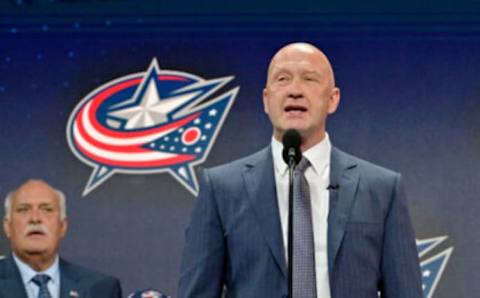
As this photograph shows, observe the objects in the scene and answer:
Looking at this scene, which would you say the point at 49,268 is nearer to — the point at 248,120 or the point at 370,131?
the point at 248,120

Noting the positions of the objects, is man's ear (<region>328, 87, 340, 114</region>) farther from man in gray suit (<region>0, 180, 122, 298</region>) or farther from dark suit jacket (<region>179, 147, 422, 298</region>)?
man in gray suit (<region>0, 180, 122, 298</region>)

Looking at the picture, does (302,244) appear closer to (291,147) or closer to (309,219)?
(309,219)

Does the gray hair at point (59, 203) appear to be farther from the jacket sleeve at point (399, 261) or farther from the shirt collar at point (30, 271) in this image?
the jacket sleeve at point (399, 261)

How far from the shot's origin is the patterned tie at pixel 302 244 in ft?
9.34

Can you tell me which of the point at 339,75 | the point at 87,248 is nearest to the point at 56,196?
the point at 87,248

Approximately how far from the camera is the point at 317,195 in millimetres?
2994

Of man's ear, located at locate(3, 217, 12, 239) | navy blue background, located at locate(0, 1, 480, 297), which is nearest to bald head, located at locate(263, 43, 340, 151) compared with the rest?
navy blue background, located at locate(0, 1, 480, 297)

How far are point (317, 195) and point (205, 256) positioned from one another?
36cm

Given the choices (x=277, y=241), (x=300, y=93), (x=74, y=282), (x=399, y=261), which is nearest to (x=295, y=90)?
(x=300, y=93)

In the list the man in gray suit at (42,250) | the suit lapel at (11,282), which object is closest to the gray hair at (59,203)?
the man in gray suit at (42,250)

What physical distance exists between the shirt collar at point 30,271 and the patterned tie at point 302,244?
74.8 inches

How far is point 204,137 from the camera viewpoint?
464 centimetres

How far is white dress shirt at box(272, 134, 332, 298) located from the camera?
2889 millimetres

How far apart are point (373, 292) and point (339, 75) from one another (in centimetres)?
185
